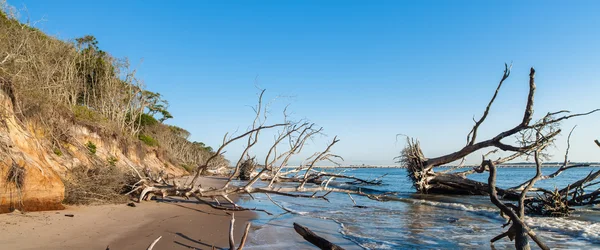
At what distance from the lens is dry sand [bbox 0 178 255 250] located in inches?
189

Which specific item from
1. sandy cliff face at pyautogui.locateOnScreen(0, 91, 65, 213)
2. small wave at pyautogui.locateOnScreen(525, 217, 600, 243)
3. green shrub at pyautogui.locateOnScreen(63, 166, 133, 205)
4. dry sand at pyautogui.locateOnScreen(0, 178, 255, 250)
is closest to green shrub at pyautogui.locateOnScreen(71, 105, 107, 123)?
green shrub at pyautogui.locateOnScreen(63, 166, 133, 205)

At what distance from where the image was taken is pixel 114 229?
587 centimetres

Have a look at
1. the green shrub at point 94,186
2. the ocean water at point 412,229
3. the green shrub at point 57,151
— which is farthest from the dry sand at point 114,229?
the green shrub at point 57,151

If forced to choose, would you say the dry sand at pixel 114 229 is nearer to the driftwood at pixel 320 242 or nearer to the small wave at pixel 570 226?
the driftwood at pixel 320 242

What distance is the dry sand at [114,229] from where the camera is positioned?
480 cm

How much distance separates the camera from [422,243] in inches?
256

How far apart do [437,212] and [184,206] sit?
26.0 ft

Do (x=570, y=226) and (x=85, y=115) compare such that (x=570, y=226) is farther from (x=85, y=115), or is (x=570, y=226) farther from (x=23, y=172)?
(x=85, y=115)

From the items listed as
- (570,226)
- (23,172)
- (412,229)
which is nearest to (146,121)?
(23,172)

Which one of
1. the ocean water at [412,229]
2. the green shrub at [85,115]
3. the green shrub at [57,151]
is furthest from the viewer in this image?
the green shrub at [85,115]

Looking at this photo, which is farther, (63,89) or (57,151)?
(63,89)

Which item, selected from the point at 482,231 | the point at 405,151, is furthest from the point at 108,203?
the point at 405,151

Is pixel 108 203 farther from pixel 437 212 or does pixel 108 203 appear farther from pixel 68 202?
pixel 437 212

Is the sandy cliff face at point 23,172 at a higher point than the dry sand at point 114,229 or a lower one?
higher
